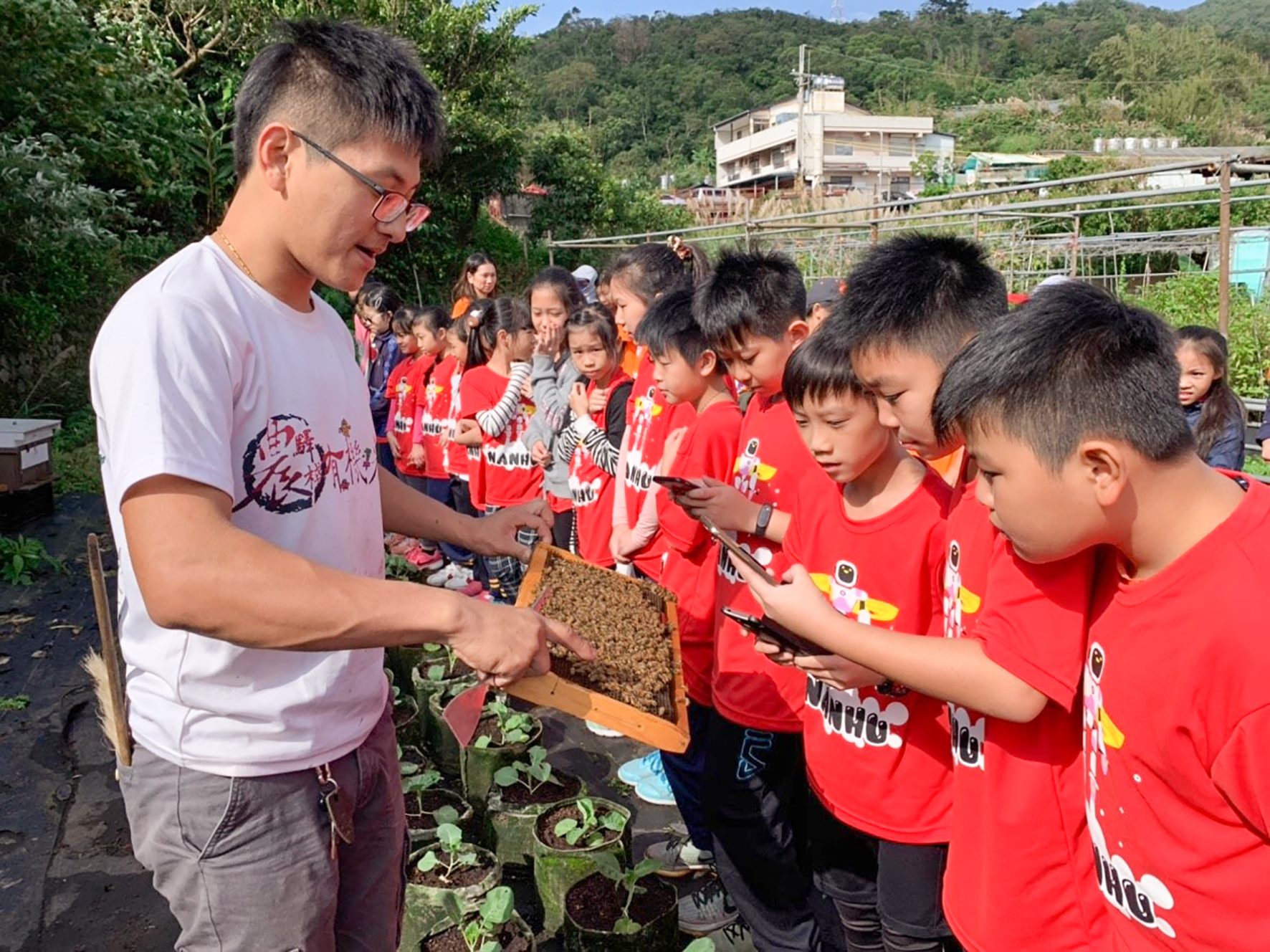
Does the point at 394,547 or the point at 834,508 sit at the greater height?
the point at 834,508

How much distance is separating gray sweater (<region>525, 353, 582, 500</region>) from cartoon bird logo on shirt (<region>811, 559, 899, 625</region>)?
3.39 metres

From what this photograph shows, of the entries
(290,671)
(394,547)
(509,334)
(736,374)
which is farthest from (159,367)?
(394,547)

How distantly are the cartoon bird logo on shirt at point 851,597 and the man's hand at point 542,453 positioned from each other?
3.59m

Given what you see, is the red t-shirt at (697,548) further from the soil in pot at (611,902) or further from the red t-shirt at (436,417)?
the red t-shirt at (436,417)

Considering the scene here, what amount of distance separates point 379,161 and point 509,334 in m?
4.79

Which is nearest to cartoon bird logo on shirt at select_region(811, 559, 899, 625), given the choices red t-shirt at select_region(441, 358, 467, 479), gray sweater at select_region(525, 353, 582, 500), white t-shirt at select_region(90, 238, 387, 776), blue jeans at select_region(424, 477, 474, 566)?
white t-shirt at select_region(90, 238, 387, 776)

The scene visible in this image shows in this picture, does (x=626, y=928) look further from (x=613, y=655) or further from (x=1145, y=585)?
(x=1145, y=585)

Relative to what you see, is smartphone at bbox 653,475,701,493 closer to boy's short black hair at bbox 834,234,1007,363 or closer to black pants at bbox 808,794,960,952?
boy's short black hair at bbox 834,234,1007,363

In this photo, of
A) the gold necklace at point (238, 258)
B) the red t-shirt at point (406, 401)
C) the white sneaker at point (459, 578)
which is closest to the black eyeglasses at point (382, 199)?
the gold necklace at point (238, 258)

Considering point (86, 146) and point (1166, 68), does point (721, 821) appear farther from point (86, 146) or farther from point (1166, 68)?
point (1166, 68)

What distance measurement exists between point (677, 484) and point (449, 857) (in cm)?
186

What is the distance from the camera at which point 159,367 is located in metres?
1.83

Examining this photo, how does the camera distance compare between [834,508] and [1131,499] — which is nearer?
[1131,499]

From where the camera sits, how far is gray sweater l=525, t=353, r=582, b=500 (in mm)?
6129
